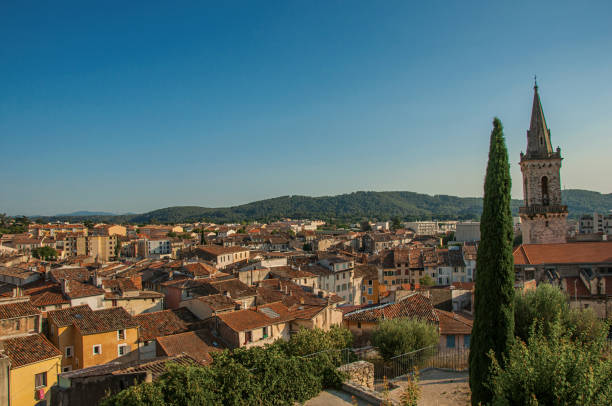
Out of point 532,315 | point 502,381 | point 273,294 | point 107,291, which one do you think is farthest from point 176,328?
point 502,381

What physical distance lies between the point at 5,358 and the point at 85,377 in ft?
19.8

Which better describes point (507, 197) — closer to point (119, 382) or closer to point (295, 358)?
point (295, 358)

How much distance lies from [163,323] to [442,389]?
68.0 feet

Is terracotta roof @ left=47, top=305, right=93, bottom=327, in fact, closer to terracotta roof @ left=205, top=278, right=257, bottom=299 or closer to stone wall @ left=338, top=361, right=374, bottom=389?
terracotta roof @ left=205, top=278, right=257, bottom=299

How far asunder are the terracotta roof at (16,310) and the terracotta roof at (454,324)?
80.3 feet

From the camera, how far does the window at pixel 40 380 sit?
2162cm

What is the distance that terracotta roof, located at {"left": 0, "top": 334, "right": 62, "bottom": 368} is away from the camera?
70.5 feet

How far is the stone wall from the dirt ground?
35.8 inches

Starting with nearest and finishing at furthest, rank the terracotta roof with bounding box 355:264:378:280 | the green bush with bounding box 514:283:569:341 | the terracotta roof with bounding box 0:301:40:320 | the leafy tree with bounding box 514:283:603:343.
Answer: the leafy tree with bounding box 514:283:603:343 < the green bush with bounding box 514:283:569:341 < the terracotta roof with bounding box 0:301:40:320 < the terracotta roof with bounding box 355:264:378:280

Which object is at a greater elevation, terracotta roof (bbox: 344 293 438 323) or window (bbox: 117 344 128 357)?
terracotta roof (bbox: 344 293 438 323)

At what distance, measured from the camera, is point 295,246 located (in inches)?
4801

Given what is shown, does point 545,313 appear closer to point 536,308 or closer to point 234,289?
point 536,308

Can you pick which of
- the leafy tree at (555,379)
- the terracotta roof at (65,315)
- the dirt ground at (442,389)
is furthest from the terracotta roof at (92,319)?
the leafy tree at (555,379)

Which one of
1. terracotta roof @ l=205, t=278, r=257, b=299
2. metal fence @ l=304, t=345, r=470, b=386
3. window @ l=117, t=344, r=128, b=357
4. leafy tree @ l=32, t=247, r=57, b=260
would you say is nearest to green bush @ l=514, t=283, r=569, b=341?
metal fence @ l=304, t=345, r=470, b=386
